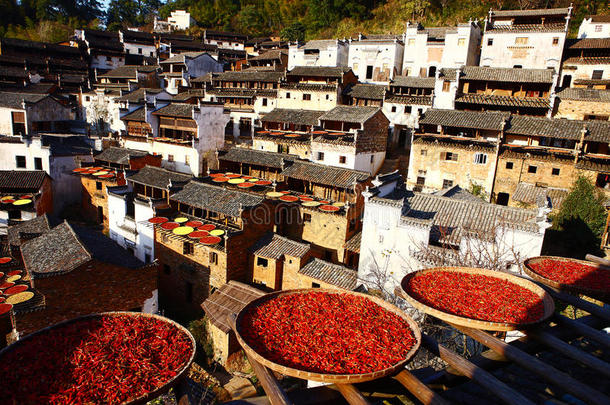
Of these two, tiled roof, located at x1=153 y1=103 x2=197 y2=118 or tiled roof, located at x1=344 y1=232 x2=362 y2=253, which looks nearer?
tiled roof, located at x1=344 y1=232 x2=362 y2=253

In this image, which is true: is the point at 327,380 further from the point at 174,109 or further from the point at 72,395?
the point at 174,109

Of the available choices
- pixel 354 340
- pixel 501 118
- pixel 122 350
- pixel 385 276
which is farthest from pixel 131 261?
pixel 501 118

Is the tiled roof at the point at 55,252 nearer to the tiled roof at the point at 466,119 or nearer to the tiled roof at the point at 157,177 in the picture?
the tiled roof at the point at 157,177

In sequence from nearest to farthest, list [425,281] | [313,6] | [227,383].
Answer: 1. [425,281]
2. [227,383]
3. [313,6]

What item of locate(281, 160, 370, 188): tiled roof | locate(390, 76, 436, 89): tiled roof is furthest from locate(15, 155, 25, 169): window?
locate(390, 76, 436, 89): tiled roof

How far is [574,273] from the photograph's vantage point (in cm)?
682

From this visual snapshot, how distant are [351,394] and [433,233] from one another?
17.2 m

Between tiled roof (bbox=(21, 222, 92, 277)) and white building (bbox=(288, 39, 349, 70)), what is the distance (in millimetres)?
37738

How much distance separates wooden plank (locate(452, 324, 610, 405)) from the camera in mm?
3538

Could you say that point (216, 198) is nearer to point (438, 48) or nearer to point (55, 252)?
point (55, 252)

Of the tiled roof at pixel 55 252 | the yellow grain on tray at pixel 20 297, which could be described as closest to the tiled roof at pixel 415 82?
the tiled roof at pixel 55 252

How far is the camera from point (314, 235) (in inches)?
1020

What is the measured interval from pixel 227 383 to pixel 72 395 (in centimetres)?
1642

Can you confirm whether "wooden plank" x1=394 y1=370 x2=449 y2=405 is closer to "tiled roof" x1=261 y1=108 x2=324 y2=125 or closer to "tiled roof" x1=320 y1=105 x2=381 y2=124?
"tiled roof" x1=320 y1=105 x2=381 y2=124
